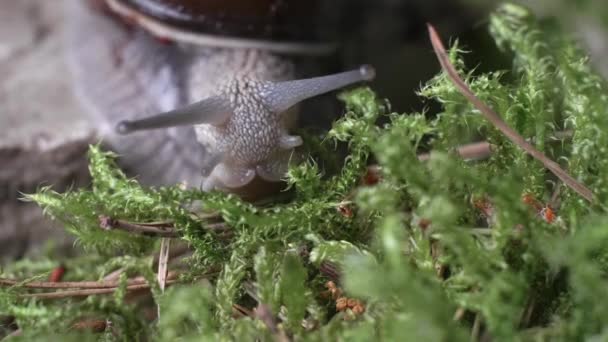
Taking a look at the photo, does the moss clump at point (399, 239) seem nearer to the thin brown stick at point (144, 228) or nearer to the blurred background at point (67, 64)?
the thin brown stick at point (144, 228)

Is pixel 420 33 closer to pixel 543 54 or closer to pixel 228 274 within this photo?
pixel 543 54

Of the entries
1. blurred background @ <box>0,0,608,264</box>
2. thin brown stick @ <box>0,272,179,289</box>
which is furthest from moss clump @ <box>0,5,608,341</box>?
blurred background @ <box>0,0,608,264</box>

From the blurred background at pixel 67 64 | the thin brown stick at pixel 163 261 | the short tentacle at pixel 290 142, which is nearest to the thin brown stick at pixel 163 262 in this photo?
the thin brown stick at pixel 163 261

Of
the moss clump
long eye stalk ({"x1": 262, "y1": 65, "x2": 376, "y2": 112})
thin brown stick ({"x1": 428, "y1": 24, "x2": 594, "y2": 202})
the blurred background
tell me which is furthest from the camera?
the blurred background

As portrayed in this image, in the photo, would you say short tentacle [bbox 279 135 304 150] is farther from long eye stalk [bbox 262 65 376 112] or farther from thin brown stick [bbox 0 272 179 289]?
thin brown stick [bbox 0 272 179 289]

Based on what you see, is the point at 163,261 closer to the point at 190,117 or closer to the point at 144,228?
the point at 144,228

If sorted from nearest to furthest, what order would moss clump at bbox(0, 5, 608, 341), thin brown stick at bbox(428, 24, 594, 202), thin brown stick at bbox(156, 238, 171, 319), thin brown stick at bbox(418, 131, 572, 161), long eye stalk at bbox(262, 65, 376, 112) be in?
moss clump at bbox(0, 5, 608, 341), thin brown stick at bbox(428, 24, 594, 202), thin brown stick at bbox(156, 238, 171, 319), thin brown stick at bbox(418, 131, 572, 161), long eye stalk at bbox(262, 65, 376, 112)
